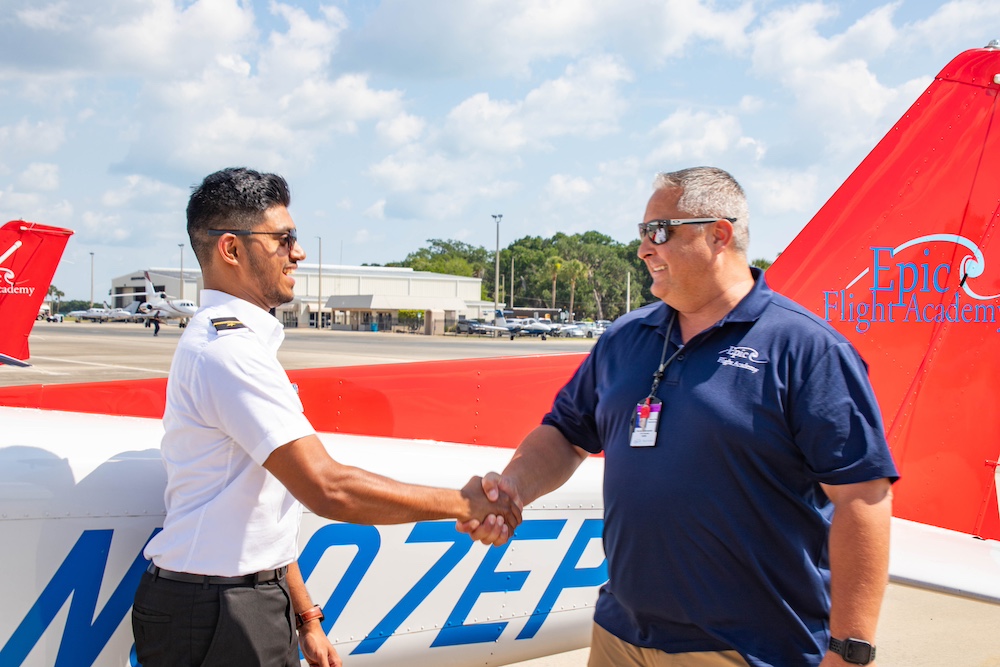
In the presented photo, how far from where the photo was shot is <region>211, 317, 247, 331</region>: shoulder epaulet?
5.68 feet

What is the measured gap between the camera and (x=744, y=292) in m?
2.00

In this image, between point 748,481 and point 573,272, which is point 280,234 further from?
point 573,272

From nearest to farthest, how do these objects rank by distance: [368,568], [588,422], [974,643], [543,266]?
[588,422] → [368,568] → [974,643] → [543,266]

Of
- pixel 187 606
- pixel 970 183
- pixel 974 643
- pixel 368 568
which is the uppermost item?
pixel 970 183

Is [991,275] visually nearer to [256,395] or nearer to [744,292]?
[744,292]

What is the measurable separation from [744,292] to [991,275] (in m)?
1.79

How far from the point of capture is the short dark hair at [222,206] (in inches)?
74.4

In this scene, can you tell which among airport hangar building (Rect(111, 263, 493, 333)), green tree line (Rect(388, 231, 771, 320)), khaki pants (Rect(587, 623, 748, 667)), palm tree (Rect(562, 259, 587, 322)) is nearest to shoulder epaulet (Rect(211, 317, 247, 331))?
khaki pants (Rect(587, 623, 748, 667))

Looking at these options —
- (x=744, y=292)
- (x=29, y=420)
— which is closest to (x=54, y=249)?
(x=29, y=420)

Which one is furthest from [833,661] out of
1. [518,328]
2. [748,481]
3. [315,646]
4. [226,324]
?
[518,328]

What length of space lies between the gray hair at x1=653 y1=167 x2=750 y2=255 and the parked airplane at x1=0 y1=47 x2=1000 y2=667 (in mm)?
1127

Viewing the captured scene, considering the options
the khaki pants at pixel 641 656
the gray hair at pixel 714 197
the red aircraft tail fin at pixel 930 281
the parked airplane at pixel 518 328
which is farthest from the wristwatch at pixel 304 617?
the parked airplane at pixel 518 328

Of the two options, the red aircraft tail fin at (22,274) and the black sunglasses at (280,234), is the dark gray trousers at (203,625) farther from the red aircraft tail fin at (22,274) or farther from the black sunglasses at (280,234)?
the red aircraft tail fin at (22,274)

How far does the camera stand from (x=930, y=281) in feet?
10.7
